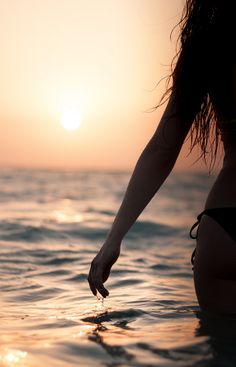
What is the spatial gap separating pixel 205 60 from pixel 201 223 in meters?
0.68

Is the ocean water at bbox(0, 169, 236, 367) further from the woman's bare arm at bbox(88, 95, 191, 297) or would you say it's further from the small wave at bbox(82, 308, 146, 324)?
the woman's bare arm at bbox(88, 95, 191, 297)

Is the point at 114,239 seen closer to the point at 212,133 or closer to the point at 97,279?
the point at 97,279

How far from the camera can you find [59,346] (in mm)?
2832

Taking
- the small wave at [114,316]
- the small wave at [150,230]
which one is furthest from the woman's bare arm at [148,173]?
the small wave at [150,230]

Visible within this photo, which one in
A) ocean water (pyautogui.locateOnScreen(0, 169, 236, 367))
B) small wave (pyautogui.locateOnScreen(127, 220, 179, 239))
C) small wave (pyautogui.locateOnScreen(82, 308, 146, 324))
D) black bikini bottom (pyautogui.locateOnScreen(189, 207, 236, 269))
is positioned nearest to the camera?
black bikini bottom (pyautogui.locateOnScreen(189, 207, 236, 269))

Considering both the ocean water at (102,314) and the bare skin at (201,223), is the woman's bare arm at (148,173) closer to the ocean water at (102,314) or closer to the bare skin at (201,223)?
the bare skin at (201,223)

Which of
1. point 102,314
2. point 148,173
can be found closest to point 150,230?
point 102,314

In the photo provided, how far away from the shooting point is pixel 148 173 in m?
2.68

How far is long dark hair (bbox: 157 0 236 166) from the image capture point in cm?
249

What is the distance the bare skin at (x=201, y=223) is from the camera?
2408mm

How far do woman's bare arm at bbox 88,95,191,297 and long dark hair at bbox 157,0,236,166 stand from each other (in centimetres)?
7

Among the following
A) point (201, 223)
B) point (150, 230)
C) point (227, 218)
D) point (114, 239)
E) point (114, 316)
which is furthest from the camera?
point (150, 230)

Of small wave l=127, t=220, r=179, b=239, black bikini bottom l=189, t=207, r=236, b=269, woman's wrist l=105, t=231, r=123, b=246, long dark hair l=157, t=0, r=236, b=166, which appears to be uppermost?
long dark hair l=157, t=0, r=236, b=166

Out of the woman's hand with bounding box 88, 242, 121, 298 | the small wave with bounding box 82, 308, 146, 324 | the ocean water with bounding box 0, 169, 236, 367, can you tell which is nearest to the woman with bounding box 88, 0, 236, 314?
the woman's hand with bounding box 88, 242, 121, 298
